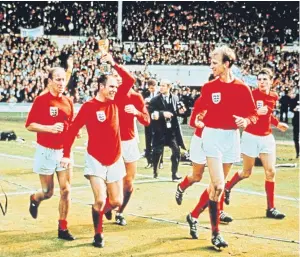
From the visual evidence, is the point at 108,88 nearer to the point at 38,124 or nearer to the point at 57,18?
the point at 38,124

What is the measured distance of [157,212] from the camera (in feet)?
30.2

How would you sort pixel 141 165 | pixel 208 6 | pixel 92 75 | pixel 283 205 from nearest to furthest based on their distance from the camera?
Result: 1. pixel 283 205
2. pixel 141 165
3. pixel 92 75
4. pixel 208 6

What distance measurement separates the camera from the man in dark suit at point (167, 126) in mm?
12516

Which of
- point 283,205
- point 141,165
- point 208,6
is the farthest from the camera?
point 208,6

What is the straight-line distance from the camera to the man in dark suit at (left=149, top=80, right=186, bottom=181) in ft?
41.1

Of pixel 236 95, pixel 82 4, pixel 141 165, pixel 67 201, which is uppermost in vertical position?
pixel 82 4

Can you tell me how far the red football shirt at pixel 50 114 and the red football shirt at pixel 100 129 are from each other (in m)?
0.51

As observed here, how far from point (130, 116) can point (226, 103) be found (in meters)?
1.79

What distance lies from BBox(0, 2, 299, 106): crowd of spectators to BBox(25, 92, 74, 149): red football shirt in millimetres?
25127

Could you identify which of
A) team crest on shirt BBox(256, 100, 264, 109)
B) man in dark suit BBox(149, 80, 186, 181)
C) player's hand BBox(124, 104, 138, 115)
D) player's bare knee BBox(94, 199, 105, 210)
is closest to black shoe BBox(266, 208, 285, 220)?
team crest on shirt BBox(256, 100, 264, 109)

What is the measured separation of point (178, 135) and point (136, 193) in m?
2.43

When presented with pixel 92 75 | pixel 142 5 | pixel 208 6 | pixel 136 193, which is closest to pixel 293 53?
pixel 208 6

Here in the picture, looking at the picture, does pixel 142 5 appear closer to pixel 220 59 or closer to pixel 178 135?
pixel 178 135

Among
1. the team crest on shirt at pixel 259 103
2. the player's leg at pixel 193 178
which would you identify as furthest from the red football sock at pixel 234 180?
the team crest on shirt at pixel 259 103
